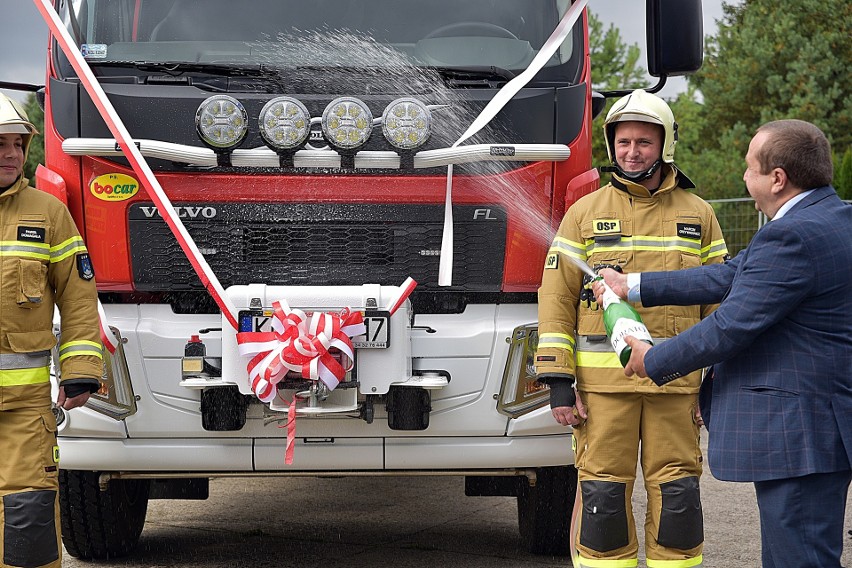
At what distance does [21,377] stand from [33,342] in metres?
0.13

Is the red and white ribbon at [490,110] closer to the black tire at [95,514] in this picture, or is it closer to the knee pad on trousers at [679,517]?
the knee pad on trousers at [679,517]

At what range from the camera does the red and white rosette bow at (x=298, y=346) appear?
4406 mm

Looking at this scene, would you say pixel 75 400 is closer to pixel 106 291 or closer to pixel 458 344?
pixel 106 291

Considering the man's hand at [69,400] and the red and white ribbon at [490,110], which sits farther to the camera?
the red and white ribbon at [490,110]

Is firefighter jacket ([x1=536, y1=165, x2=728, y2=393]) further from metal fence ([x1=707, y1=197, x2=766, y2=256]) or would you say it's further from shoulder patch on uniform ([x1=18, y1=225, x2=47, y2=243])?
metal fence ([x1=707, y1=197, x2=766, y2=256])

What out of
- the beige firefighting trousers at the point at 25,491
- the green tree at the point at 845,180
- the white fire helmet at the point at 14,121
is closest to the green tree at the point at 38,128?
the white fire helmet at the point at 14,121

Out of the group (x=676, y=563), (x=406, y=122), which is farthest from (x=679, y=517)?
(x=406, y=122)

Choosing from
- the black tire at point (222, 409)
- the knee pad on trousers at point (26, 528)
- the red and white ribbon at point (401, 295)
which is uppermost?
the red and white ribbon at point (401, 295)

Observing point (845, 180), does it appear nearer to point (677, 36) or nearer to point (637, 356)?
point (677, 36)

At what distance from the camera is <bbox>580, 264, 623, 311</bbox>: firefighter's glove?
177 inches

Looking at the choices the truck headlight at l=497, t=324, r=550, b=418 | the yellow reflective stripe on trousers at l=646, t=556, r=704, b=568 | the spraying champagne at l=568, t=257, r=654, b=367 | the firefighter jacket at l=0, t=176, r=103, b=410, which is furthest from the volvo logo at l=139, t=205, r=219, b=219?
the yellow reflective stripe on trousers at l=646, t=556, r=704, b=568

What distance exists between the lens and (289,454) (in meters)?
4.62

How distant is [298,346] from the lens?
4.41 meters

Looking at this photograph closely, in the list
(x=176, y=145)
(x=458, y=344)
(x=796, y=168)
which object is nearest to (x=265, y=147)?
(x=176, y=145)
